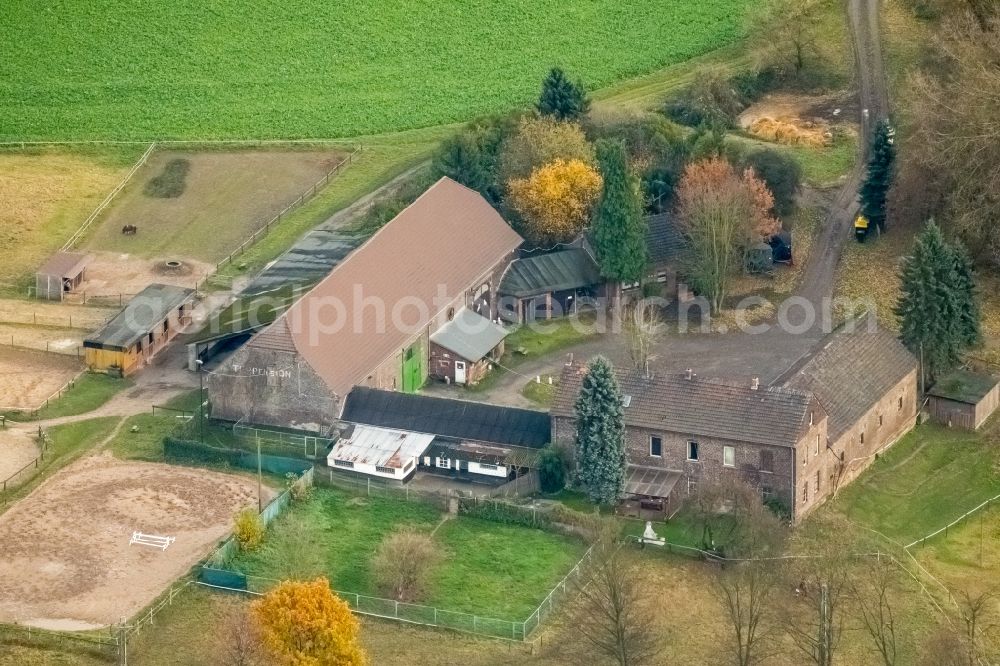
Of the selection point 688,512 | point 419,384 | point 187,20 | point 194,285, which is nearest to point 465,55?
point 187,20

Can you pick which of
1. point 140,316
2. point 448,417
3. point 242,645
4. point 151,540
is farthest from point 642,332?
point 242,645

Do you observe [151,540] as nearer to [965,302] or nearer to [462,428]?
[462,428]

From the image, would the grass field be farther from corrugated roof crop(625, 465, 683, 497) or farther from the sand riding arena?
corrugated roof crop(625, 465, 683, 497)

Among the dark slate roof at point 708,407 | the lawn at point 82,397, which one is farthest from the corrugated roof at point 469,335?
the lawn at point 82,397

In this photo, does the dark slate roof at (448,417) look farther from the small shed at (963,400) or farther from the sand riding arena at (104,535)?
the small shed at (963,400)

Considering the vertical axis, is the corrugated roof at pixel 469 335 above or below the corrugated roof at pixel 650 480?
above

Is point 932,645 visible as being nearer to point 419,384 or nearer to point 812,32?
point 419,384

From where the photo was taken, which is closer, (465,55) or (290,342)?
(290,342)
